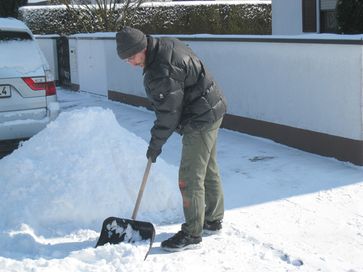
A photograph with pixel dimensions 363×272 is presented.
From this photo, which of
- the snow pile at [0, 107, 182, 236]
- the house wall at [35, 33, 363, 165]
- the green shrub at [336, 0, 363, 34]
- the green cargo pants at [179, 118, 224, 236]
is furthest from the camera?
the green shrub at [336, 0, 363, 34]

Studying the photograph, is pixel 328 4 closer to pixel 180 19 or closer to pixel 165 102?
pixel 165 102

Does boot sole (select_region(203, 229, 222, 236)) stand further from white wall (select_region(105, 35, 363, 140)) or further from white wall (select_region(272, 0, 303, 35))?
white wall (select_region(272, 0, 303, 35))

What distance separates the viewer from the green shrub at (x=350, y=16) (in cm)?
1065

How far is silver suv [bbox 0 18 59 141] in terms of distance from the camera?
7.25 meters

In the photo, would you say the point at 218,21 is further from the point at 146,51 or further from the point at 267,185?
the point at 146,51

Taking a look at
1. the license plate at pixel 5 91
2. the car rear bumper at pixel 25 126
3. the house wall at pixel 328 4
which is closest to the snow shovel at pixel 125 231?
the car rear bumper at pixel 25 126

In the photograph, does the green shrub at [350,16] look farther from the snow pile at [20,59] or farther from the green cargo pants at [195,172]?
the green cargo pants at [195,172]

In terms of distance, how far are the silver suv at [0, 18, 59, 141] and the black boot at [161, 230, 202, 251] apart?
10.6ft

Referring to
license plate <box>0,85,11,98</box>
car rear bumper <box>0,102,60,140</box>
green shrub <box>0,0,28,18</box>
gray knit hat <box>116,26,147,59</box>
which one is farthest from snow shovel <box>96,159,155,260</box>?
green shrub <box>0,0,28,18</box>

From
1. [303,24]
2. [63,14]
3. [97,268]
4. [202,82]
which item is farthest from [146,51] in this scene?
[63,14]

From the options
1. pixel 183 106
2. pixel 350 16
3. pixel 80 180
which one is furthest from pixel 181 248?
pixel 350 16

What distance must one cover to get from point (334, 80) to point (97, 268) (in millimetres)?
4072

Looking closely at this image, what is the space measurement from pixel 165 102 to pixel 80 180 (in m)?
1.56

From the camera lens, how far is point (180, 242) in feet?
15.7
